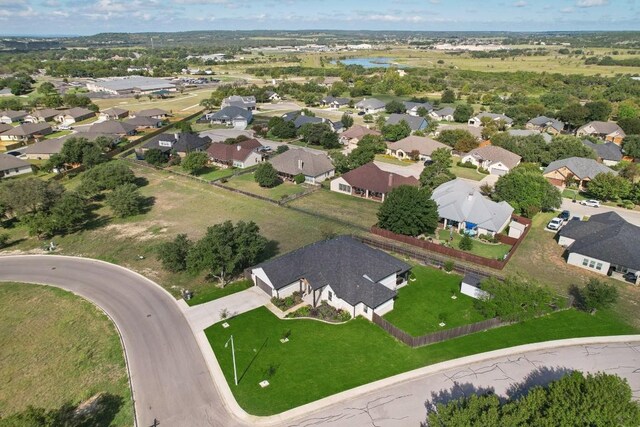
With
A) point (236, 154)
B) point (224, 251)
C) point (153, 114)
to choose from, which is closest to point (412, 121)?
point (236, 154)

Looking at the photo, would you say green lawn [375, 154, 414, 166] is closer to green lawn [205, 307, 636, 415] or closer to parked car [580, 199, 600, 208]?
parked car [580, 199, 600, 208]

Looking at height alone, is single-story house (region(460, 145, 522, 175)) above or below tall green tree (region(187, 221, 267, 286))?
below

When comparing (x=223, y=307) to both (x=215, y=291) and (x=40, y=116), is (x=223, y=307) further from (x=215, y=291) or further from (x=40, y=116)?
(x=40, y=116)

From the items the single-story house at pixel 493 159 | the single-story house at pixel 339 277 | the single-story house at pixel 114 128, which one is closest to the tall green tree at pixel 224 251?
the single-story house at pixel 339 277

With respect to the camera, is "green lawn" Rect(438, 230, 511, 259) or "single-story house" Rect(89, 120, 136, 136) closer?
"green lawn" Rect(438, 230, 511, 259)

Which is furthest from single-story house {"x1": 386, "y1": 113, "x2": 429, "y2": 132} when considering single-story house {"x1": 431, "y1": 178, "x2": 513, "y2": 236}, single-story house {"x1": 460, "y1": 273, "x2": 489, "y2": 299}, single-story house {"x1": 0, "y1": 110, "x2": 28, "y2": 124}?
single-story house {"x1": 0, "y1": 110, "x2": 28, "y2": 124}

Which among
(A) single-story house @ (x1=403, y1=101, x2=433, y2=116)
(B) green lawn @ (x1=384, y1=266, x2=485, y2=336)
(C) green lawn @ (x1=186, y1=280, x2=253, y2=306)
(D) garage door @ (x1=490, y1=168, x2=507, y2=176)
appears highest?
(A) single-story house @ (x1=403, y1=101, x2=433, y2=116)

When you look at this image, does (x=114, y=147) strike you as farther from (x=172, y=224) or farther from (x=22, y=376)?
(x=22, y=376)
